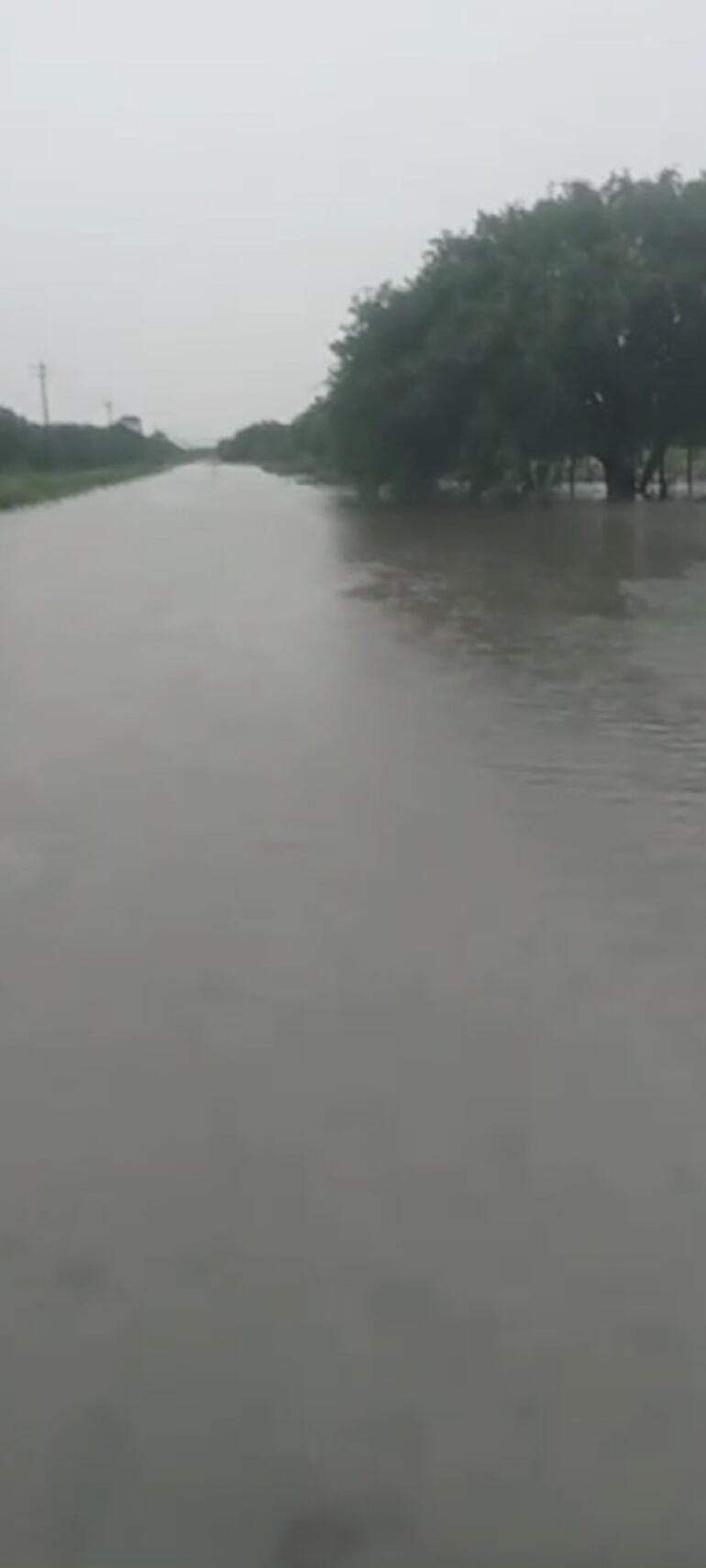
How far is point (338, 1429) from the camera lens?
3.45m

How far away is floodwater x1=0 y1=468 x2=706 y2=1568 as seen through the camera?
331 cm

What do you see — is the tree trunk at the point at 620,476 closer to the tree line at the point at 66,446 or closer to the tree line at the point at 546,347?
the tree line at the point at 546,347

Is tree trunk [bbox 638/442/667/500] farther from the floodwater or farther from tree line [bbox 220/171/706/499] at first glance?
the floodwater

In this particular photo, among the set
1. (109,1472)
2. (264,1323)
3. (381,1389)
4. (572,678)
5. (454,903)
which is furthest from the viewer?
(572,678)

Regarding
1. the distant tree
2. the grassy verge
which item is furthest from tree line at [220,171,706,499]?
the grassy verge

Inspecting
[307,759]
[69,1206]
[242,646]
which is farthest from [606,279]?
[69,1206]

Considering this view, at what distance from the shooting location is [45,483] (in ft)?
229

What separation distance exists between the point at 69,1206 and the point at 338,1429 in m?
1.27

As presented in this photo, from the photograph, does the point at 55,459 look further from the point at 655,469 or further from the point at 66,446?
the point at 655,469

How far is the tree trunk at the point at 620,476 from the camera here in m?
44.8

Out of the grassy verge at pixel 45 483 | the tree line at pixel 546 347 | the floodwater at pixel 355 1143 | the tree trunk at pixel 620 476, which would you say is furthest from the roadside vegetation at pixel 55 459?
the floodwater at pixel 355 1143

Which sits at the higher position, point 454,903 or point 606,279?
point 606,279

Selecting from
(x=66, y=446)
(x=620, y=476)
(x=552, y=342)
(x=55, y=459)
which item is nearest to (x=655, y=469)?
(x=620, y=476)

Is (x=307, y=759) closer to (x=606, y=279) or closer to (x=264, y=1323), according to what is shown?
(x=264, y=1323)
